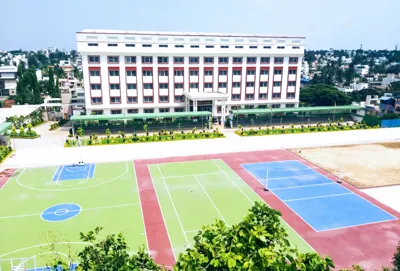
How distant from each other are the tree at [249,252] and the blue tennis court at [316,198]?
1329 cm

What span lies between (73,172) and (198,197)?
12064mm

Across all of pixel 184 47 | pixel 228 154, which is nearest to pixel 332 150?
pixel 228 154

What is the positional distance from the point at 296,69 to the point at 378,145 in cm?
2003

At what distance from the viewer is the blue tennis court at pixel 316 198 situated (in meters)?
20.3

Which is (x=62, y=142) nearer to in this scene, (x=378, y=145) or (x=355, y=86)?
(x=378, y=145)

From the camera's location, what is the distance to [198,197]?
2325 cm

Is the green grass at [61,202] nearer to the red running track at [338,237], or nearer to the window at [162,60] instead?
the red running track at [338,237]

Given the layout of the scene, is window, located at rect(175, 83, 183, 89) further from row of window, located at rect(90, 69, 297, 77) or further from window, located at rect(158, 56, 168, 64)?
window, located at rect(158, 56, 168, 64)

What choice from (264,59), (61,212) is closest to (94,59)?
(264,59)

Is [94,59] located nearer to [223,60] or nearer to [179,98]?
[179,98]

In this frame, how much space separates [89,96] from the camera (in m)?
45.3

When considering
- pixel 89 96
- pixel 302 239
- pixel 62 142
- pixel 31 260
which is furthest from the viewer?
pixel 89 96

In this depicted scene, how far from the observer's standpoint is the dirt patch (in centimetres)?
2681

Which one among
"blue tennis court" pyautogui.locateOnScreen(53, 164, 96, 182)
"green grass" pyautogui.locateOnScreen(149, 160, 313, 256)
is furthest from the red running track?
"blue tennis court" pyautogui.locateOnScreen(53, 164, 96, 182)
